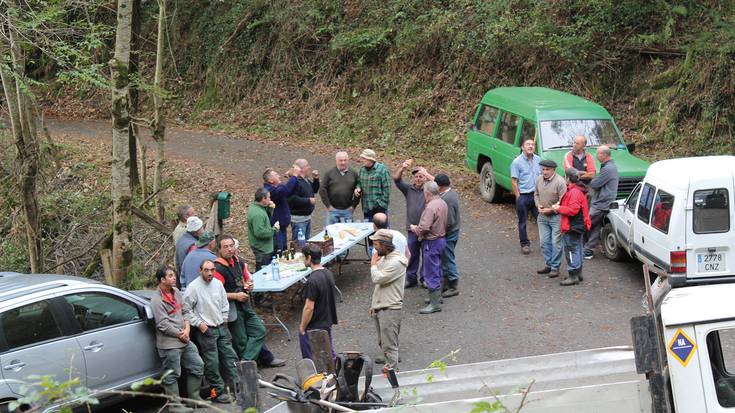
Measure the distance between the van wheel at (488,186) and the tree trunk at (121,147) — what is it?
7234mm

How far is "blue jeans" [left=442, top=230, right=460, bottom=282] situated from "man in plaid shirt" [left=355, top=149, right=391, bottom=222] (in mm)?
1653

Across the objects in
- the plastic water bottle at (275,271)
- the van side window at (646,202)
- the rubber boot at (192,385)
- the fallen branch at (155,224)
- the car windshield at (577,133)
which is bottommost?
the rubber boot at (192,385)

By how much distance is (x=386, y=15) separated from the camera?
24.8 m

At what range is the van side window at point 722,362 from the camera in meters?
5.71

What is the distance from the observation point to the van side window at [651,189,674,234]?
36.1 ft

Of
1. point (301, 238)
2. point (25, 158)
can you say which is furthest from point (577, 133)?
point (25, 158)

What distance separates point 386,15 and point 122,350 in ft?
58.3

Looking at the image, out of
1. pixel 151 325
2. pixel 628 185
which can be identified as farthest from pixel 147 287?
pixel 628 185

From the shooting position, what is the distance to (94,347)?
337 inches

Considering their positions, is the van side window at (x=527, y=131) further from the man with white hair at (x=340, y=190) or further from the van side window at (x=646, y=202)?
the man with white hair at (x=340, y=190)

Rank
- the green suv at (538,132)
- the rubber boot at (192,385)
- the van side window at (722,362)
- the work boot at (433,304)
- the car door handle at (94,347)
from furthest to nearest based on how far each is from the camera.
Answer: the green suv at (538,132)
the work boot at (433,304)
the rubber boot at (192,385)
the car door handle at (94,347)
the van side window at (722,362)

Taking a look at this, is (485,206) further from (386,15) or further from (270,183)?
(386,15)

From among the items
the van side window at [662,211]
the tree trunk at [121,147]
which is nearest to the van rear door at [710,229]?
the van side window at [662,211]

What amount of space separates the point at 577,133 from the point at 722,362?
964cm
